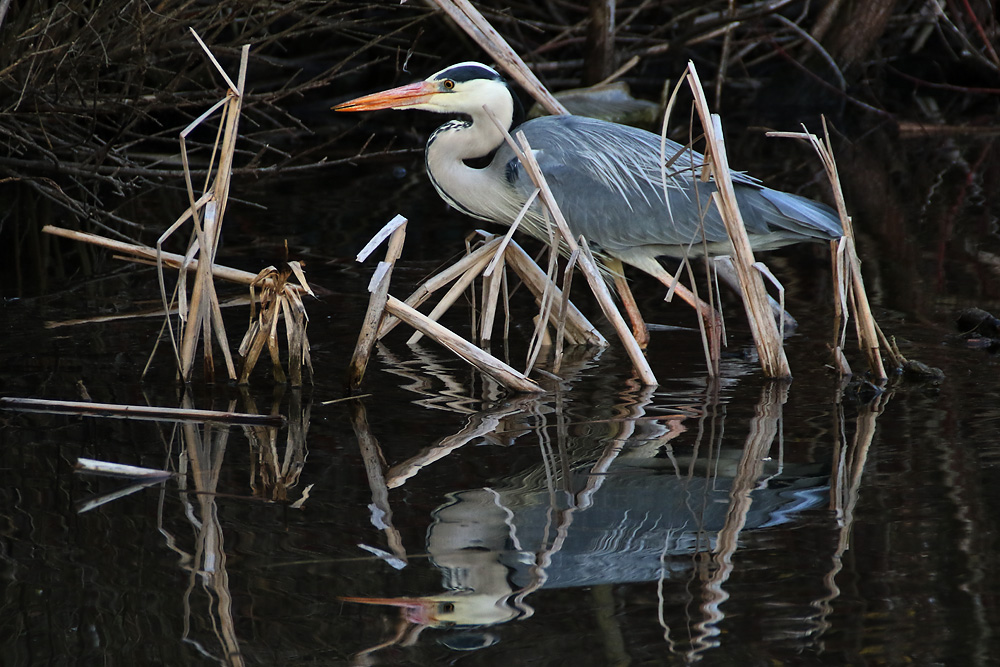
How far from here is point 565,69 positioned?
563 inches

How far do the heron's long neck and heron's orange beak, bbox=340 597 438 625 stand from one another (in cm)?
312

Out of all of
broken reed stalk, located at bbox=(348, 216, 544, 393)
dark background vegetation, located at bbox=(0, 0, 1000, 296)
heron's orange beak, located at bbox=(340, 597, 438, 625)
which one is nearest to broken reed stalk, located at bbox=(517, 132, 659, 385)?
broken reed stalk, located at bbox=(348, 216, 544, 393)

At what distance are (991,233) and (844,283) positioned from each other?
367 cm

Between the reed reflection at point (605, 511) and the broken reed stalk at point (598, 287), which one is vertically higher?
the broken reed stalk at point (598, 287)

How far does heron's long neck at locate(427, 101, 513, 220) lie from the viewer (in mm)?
5574

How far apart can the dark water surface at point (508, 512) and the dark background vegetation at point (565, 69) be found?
255 cm

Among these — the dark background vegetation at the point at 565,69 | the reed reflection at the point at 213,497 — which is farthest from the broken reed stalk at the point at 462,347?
the dark background vegetation at the point at 565,69

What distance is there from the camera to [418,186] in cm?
1048

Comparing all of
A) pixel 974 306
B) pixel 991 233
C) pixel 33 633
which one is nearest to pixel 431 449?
pixel 33 633

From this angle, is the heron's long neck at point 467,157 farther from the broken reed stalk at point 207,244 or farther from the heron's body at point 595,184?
the broken reed stalk at point 207,244

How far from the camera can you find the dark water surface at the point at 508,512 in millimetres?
2535

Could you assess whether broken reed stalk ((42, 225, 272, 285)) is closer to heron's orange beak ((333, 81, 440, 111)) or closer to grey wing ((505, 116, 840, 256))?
heron's orange beak ((333, 81, 440, 111))

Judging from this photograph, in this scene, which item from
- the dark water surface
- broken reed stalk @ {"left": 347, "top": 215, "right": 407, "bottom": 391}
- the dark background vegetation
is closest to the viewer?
the dark water surface

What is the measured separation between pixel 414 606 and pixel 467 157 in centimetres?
333
